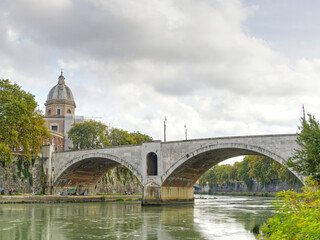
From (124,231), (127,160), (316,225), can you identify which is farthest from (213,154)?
(316,225)

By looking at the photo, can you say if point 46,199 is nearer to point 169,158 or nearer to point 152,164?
point 152,164

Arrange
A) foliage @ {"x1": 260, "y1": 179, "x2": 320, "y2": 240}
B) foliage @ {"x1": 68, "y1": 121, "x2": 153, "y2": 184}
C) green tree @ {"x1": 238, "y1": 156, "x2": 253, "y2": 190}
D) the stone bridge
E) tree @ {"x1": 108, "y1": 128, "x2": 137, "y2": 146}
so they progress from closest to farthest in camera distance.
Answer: foliage @ {"x1": 260, "y1": 179, "x2": 320, "y2": 240} < the stone bridge < foliage @ {"x1": 68, "y1": 121, "x2": 153, "y2": 184} < tree @ {"x1": 108, "y1": 128, "x2": 137, "y2": 146} < green tree @ {"x1": 238, "y1": 156, "x2": 253, "y2": 190}

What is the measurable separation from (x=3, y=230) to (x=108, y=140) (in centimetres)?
3951

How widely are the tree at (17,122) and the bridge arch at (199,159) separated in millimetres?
14304

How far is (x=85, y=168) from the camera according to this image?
147 feet

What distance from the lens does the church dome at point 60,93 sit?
6294cm

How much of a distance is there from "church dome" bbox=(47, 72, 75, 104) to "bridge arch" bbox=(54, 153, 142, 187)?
19946 millimetres

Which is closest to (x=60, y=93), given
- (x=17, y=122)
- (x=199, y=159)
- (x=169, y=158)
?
(x=17, y=122)

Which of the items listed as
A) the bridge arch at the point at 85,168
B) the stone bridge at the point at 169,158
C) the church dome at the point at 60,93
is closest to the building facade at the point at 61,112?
the church dome at the point at 60,93

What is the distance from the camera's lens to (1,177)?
125ft

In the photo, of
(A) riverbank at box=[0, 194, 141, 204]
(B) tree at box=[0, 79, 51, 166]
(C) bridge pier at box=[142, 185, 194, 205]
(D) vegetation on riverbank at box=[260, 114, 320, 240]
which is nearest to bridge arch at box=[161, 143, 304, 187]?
(C) bridge pier at box=[142, 185, 194, 205]

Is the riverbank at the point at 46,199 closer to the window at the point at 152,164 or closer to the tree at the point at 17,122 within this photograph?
the tree at the point at 17,122

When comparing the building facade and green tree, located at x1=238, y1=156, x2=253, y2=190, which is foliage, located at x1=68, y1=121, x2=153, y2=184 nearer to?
the building facade

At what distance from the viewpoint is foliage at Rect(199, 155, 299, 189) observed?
173 ft
